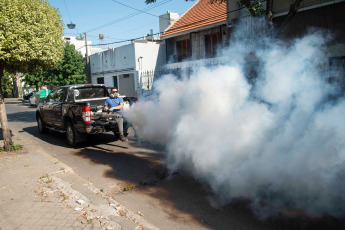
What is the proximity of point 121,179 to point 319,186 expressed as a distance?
356 centimetres

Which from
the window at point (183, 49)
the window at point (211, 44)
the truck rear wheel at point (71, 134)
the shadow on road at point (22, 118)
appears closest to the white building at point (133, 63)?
the window at point (183, 49)

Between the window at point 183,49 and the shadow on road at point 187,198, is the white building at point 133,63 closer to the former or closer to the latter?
the window at point 183,49

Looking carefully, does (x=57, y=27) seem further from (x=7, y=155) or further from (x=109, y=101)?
(x=7, y=155)

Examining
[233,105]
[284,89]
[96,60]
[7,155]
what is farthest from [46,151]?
[96,60]

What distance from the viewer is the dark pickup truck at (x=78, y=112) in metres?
7.43

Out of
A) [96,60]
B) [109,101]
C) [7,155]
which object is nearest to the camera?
[7,155]

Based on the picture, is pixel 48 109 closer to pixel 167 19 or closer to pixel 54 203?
pixel 54 203

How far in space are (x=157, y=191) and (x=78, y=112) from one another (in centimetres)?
407

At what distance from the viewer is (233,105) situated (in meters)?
4.39

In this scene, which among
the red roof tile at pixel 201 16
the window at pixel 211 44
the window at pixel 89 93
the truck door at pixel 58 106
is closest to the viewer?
the window at pixel 89 93

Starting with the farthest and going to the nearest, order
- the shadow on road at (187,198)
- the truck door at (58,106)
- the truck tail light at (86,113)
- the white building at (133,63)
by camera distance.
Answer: the white building at (133,63) < the truck door at (58,106) < the truck tail light at (86,113) < the shadow on road at (187,198)

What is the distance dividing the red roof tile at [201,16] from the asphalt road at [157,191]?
36.8ft

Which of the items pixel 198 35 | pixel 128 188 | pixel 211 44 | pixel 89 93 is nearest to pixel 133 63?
pixel 198 35

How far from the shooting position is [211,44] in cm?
1697
